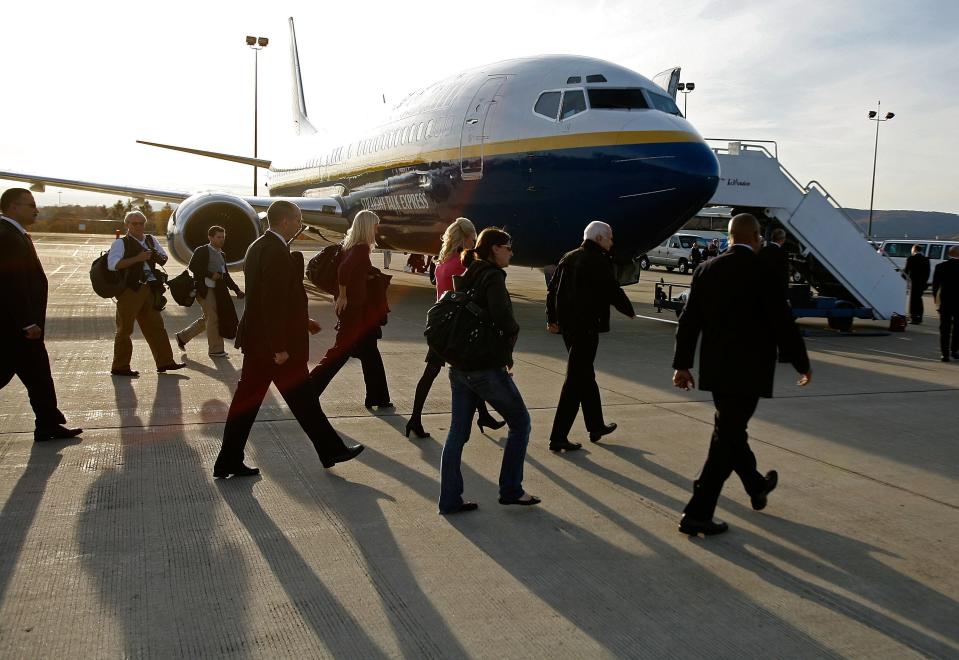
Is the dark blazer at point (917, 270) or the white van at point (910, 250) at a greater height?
the white van at point (910, 250)

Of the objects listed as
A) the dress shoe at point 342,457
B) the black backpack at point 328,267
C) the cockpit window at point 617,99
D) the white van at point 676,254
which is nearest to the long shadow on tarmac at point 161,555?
the dress shoe at point 342,457

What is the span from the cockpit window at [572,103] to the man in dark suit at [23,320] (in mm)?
7378

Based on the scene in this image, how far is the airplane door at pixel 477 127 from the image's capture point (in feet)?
40.7

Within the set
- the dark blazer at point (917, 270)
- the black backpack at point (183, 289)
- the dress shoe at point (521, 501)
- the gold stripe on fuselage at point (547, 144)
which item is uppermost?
the gold stripe on fuselage at point (547, 144)

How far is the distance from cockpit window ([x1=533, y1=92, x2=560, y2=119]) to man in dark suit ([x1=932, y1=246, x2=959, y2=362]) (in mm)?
5593

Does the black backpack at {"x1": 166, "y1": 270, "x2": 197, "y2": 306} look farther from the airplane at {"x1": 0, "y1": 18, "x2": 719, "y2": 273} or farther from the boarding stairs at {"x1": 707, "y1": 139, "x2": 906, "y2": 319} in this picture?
the boarding stairs at {"x1": 707, "y1": 139, "x2": 906, "y2": 319}

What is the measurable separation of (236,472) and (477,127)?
8.61 metres

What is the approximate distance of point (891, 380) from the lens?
356 inches

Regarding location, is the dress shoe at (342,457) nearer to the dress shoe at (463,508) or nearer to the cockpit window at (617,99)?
the dress shoe at (463,508)

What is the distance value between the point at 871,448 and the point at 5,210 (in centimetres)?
648

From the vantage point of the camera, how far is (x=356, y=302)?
651 centimetres

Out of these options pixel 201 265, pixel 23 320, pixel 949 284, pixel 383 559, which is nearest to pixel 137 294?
pixel 201 265

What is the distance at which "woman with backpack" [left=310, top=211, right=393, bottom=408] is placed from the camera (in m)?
6.43

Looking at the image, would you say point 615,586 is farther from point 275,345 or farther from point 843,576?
point 275,345
